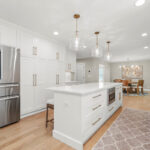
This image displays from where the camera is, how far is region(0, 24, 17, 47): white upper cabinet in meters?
2.44

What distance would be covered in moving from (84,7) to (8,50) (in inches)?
76.5

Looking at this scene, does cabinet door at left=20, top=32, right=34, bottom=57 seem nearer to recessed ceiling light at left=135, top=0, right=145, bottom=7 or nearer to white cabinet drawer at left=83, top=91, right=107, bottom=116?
white cabinet drawer at left=83, top=91, right=107, bottom=116

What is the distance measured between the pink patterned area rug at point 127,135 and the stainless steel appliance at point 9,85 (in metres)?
2.01

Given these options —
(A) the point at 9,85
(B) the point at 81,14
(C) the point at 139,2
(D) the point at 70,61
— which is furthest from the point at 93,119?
(D) the point at 70,61

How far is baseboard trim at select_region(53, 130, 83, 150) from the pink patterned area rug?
0.27 m

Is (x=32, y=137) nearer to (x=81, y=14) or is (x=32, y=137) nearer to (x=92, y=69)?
(x=81, y=14)

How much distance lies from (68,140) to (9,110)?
158cm

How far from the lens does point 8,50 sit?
2.38 m

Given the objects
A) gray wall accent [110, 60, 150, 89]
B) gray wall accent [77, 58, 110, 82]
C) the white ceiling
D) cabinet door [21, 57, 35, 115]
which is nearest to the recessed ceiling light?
the white ceiling

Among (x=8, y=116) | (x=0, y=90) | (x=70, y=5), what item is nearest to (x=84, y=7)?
(x=70, y=5)

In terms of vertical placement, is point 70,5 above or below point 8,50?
above

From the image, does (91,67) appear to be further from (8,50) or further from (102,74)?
(8,50)

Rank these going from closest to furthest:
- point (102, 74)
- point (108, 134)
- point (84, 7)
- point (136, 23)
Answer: point (84, 7)
point (108, 134)
point (136, 23)
point (102, 74)

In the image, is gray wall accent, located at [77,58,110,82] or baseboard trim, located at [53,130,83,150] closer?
baseboard trim, located at [53,130,83,150]
